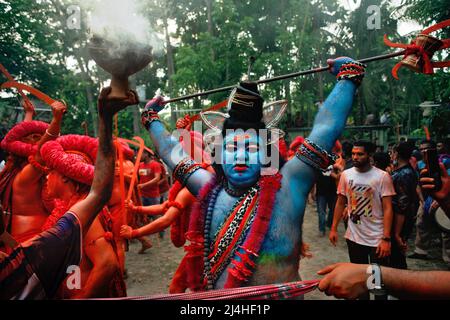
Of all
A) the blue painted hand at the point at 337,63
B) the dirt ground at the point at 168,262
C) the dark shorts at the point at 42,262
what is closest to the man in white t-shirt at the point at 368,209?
the dirt ground at the point at 168,262

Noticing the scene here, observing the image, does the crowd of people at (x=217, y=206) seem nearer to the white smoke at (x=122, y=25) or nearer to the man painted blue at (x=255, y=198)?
the man painted blue at (x=255, y=198)

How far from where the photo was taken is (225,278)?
2277 millimetres

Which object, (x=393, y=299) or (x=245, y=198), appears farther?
Answer: (x=245, y=198)

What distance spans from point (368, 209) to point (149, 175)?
5482mm

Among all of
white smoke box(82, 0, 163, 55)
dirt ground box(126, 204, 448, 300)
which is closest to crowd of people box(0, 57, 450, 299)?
white smoke box(82, 0, 163, 55)

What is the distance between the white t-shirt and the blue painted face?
220 centimetres

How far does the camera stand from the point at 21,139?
12.5ft

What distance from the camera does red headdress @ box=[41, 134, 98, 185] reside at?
8.89ft

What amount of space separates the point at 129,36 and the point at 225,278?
63.9 inches

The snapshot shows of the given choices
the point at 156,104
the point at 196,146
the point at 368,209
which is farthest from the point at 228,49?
the point at 156,104

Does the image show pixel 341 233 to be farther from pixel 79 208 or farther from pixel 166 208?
pixel 79 208

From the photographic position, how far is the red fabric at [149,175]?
7879 millimetres

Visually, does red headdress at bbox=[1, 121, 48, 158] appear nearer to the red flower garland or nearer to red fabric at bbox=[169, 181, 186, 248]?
red fabric at bbox=[169, 181, 186, 248]
